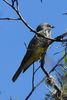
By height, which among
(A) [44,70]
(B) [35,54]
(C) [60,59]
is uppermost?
(C) [60,59]

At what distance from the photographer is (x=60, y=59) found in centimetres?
300

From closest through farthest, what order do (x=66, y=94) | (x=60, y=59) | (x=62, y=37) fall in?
1. (x=62, y=37)
2. (x=60, y=59)
3. (x=66, y=94)

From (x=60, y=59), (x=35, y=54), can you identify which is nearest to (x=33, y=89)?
(x=60, y=59)

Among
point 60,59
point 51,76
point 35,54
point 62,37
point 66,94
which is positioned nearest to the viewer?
point 62,37

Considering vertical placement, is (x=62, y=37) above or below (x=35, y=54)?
above

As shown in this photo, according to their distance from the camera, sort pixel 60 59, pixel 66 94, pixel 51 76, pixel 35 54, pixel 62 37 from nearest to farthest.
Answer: pixel 62 37 < pixel 60 59 < pixel 66 94 < pixel 51 76 < pixel 35 54

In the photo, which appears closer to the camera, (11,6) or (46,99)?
(11,6)

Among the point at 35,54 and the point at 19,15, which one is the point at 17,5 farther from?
the point at 35,54

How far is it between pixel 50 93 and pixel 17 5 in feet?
2.99

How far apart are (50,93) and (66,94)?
0.18 m

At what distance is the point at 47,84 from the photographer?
3494 mm

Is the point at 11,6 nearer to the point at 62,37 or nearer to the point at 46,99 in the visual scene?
the point at 62,37

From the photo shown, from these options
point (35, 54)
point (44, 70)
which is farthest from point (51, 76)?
point (35, 54)

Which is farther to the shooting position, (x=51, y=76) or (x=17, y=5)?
(x=51, y=76)
